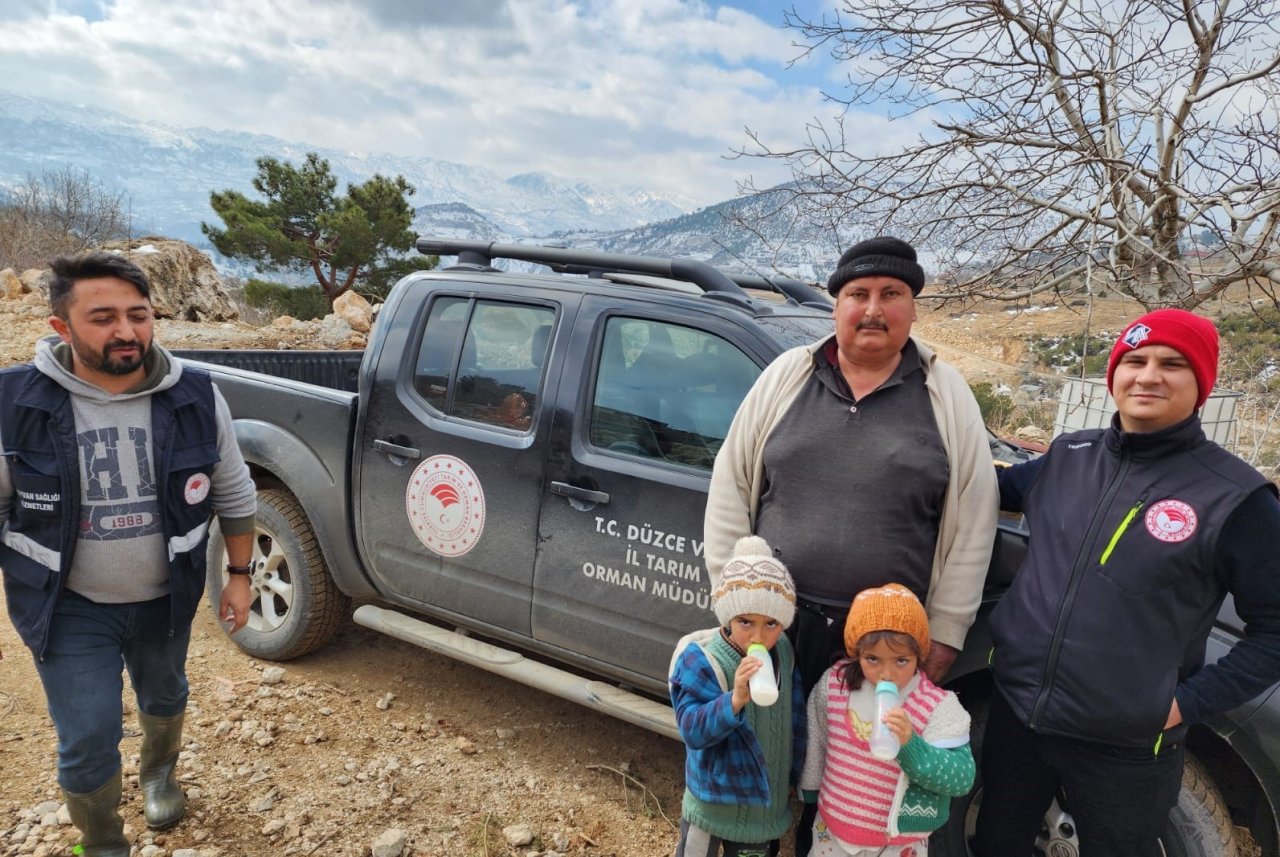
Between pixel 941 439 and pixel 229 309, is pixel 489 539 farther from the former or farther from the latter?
pixel 229 309

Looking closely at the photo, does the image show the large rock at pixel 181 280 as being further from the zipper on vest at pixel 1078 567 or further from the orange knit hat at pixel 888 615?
the zipper on vest at pixel 1078 567

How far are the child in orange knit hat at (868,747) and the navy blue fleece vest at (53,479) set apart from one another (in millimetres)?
1790

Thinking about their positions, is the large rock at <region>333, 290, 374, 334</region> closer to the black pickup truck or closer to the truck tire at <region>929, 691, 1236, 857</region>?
the black pickup truck

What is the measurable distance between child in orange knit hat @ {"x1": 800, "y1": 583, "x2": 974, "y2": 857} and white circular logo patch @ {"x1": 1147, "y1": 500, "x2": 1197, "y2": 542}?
19.4 inches

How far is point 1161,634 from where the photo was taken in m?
1.58

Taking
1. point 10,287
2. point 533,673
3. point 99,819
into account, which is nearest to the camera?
point 99,819

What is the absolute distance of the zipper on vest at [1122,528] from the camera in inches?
63.4

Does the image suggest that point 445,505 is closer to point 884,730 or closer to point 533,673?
point 533,673

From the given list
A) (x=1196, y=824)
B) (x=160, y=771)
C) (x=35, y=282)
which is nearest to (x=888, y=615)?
(x=1196, y=824)

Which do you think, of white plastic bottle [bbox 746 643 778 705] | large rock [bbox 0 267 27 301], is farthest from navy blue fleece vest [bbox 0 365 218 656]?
large rock [bbox 0 267 27 301]

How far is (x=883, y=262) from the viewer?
5.88ft

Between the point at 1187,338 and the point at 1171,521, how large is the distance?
37 centimetres

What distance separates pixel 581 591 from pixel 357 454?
116 cm

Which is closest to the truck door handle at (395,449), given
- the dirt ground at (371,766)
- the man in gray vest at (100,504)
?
the man in gray vest at (100,504)
